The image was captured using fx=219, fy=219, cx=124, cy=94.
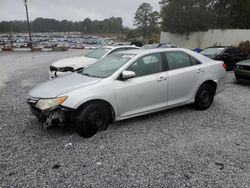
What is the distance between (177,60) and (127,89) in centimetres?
144

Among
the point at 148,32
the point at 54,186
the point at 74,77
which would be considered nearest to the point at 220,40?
the point at 74,77

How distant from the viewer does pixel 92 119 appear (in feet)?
12.0

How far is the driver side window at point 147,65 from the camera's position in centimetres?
411

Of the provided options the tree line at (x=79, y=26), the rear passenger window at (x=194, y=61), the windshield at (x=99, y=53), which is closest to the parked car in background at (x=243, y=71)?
the rear passenger window at (x=194, y=61)

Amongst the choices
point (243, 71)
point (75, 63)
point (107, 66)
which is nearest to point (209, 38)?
point (243, 71)

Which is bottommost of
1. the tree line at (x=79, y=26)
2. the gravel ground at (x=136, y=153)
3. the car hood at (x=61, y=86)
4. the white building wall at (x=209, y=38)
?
the gravel ground at (x=136, y=153)

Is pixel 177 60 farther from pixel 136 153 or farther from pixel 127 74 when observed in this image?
pixel 136 153

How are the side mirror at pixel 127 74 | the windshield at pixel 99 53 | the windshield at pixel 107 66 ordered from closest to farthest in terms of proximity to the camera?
the side mirror at pixel 127 74 < the windshield at pixel 107 66 < the windshield at pixel 99 53

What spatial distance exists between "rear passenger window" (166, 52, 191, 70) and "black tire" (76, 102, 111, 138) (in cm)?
168

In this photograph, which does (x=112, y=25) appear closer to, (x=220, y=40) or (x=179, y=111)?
(x=220, y=40)

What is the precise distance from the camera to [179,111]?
502cm

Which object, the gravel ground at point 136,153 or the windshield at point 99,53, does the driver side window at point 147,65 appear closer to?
the gravel ground at point 136,153

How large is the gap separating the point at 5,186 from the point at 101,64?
2.86 m

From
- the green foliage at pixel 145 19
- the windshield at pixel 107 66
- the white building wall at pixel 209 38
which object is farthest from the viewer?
the green foliage at pixel 145 19
